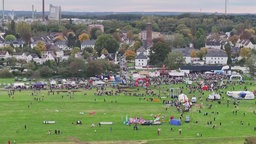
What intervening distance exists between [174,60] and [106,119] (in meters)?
31.9

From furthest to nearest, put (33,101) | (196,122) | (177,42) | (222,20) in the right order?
(222,20)
(177,42)
(33,101)
(196,122)

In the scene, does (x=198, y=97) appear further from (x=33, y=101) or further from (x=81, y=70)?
(x=81, y=70)

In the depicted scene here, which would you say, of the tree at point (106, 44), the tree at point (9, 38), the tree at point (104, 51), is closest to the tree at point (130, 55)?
the tree at point (104, 51)

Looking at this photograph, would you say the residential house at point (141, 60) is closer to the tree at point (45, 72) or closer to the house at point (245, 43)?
the tree at point (45, 72)

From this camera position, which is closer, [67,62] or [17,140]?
[17,140]

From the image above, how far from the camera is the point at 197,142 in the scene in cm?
2836

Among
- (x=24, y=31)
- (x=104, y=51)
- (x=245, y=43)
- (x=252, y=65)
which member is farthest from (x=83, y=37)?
(x=252, y=65)

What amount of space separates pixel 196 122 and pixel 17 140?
11.9m

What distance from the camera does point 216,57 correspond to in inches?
2825

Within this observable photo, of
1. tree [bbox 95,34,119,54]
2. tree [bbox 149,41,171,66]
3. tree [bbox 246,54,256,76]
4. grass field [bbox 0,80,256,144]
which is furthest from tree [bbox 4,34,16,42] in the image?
tree [bbox 246,54,256,76]

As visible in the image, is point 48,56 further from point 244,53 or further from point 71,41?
point 244,53

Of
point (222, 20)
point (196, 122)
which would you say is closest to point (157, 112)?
point (196, 122)

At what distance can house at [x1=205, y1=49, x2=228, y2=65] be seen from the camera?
71.6 m

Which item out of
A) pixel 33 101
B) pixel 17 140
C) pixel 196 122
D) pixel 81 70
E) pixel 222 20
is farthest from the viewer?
pixel 222 20
